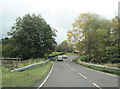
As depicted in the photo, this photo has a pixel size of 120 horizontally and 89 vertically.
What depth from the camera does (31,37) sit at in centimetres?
4488

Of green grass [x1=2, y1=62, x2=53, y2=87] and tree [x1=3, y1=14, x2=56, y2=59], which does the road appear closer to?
green grass [x1=2, y1=62, x2=53, y2=87]

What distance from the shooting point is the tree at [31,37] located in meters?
43.9

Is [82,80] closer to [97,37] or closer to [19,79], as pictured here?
[19,79]

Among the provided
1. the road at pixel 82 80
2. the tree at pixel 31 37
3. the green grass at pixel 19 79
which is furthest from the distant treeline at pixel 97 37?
the green grass at pixel 19 79

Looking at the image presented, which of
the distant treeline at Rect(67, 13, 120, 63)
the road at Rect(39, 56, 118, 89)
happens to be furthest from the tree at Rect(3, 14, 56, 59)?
the road at Rect(39, 56, 118, 89)

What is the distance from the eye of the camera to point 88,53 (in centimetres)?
4081

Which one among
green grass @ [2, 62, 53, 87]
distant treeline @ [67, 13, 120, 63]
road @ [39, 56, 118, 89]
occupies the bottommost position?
road @ [39, 56, 118, 89]

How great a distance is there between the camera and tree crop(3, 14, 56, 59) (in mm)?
43906

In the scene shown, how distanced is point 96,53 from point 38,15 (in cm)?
2270

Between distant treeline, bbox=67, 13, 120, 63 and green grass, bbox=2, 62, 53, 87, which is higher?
distant treeline, bbox=67, 13, 120, 63

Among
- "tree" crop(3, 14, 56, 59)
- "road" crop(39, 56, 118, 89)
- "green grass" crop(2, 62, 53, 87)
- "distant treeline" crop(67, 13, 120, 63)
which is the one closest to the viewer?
"green grass" crop(2, 62, 53, 87)

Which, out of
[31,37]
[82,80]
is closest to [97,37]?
[31,37]

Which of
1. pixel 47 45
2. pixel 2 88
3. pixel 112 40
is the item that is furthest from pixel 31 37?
pixel 2 88

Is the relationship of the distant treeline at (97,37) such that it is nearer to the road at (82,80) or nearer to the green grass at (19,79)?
the road at (82,80)
